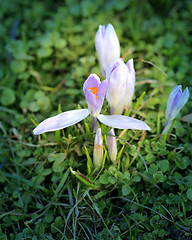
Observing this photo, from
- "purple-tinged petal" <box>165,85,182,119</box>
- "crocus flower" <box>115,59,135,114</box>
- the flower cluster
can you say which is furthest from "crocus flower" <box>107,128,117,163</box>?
"purple-tinged petal" <box>165,85,182,119</box>

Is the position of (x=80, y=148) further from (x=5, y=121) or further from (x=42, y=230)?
(x=5, y=121)

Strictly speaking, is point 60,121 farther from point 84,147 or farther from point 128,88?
point 128,88

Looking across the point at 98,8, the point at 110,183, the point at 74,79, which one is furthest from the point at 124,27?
the point at 110,183

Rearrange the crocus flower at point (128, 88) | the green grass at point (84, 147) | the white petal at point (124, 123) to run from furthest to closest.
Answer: the crocus flower at point (128, 88) → the green grass at point (84, 147) → the white petal at point (124, 123)

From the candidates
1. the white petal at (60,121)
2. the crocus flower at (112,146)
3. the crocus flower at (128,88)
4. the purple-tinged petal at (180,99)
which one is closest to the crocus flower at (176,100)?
the purple-tinged petal at (180,99)

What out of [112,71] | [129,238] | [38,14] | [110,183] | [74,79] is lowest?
[129,238]

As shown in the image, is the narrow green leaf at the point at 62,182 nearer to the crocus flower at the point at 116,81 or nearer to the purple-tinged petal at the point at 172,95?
the crocus flower at the point at 116,81

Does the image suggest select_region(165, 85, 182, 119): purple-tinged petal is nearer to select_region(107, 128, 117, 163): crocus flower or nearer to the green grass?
the green grass
